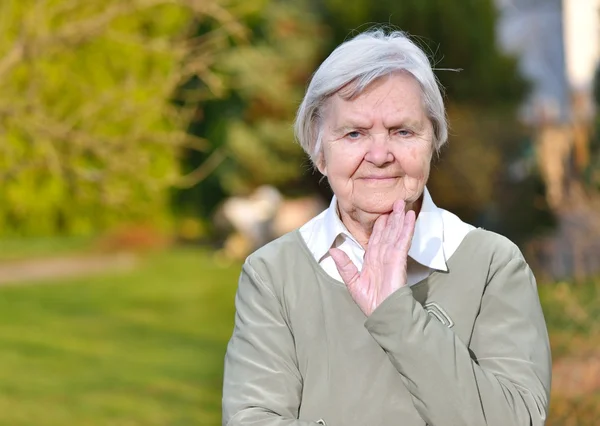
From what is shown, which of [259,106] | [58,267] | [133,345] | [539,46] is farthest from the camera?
[259,106]

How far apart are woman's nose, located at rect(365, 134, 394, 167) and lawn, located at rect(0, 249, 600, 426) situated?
15.9 ft

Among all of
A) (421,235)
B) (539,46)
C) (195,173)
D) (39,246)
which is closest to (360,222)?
(421,235)

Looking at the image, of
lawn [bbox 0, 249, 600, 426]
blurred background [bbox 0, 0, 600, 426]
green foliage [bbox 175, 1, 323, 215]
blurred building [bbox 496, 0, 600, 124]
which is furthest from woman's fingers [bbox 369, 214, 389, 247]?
green foliage [bbox 175, 1, 323, 215]

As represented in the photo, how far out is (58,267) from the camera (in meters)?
16.5

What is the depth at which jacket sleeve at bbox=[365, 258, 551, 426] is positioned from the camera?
1.88 m

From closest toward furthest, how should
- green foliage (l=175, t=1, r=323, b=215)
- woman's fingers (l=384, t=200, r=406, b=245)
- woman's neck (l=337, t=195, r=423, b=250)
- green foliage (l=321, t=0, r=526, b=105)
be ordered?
woman's fingers (l=384, t=200, r=406, b=245) → woman's neck (l=337, t=195, r=423, b=250) → green foliage (l=321, t=0, r=526, b=105) → green foliage (l=175, t=1, r=323, b=215)

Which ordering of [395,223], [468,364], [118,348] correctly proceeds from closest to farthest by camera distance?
1. [468,364]
2. [395,223]
3. [118,348]

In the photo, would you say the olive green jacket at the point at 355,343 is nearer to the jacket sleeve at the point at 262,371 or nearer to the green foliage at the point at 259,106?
the jacket sleeve at the point at 262,371

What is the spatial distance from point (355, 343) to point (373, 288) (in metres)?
0.15

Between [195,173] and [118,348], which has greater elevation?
[195,173]

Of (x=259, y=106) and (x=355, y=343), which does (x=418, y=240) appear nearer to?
(x=355, y=343)

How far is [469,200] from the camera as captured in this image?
55.0 ft

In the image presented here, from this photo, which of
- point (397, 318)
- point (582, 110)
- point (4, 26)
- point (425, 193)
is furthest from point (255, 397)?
point (582, 110)

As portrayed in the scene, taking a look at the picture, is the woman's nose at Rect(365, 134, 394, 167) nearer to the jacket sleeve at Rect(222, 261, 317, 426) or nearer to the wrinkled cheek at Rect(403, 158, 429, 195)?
the wrinkled cheek at Rect(403, 158, 429, 195)
